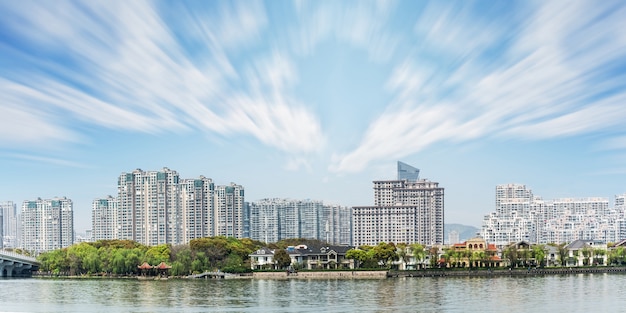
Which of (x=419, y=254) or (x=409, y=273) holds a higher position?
(x=419, y=254)

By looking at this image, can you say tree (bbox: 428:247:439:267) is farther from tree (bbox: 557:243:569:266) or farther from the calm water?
the calm water

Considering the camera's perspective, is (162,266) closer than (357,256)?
Yes

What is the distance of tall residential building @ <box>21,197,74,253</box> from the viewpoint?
214 ft

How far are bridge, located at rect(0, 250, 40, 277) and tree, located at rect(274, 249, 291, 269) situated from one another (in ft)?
36.9

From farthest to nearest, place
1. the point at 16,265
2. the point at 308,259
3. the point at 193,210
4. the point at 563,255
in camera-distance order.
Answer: the point at 193,210 → the point at 16,265 → the point at 563,255 → the point at 308,259

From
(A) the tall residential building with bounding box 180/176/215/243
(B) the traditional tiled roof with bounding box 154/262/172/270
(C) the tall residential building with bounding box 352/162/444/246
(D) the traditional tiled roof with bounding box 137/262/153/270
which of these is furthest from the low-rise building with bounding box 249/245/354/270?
(C) the tall residential building with bounding box 352/162/444/246

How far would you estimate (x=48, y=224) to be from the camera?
65.3 m

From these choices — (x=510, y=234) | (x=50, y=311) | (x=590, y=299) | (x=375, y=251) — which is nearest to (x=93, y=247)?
(x=375, y=251)

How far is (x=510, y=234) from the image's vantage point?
6856cm

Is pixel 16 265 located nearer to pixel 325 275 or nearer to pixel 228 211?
pixel 325 275

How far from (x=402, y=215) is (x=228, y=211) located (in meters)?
13.4

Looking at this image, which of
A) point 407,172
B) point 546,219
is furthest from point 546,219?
point 407,172

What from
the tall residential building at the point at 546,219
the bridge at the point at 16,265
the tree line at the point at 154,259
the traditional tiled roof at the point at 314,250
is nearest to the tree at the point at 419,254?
the traditional tiled roof at the point at 314,250

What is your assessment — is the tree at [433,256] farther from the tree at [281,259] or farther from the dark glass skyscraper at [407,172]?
the dark glass skyscraper at [407,172]
